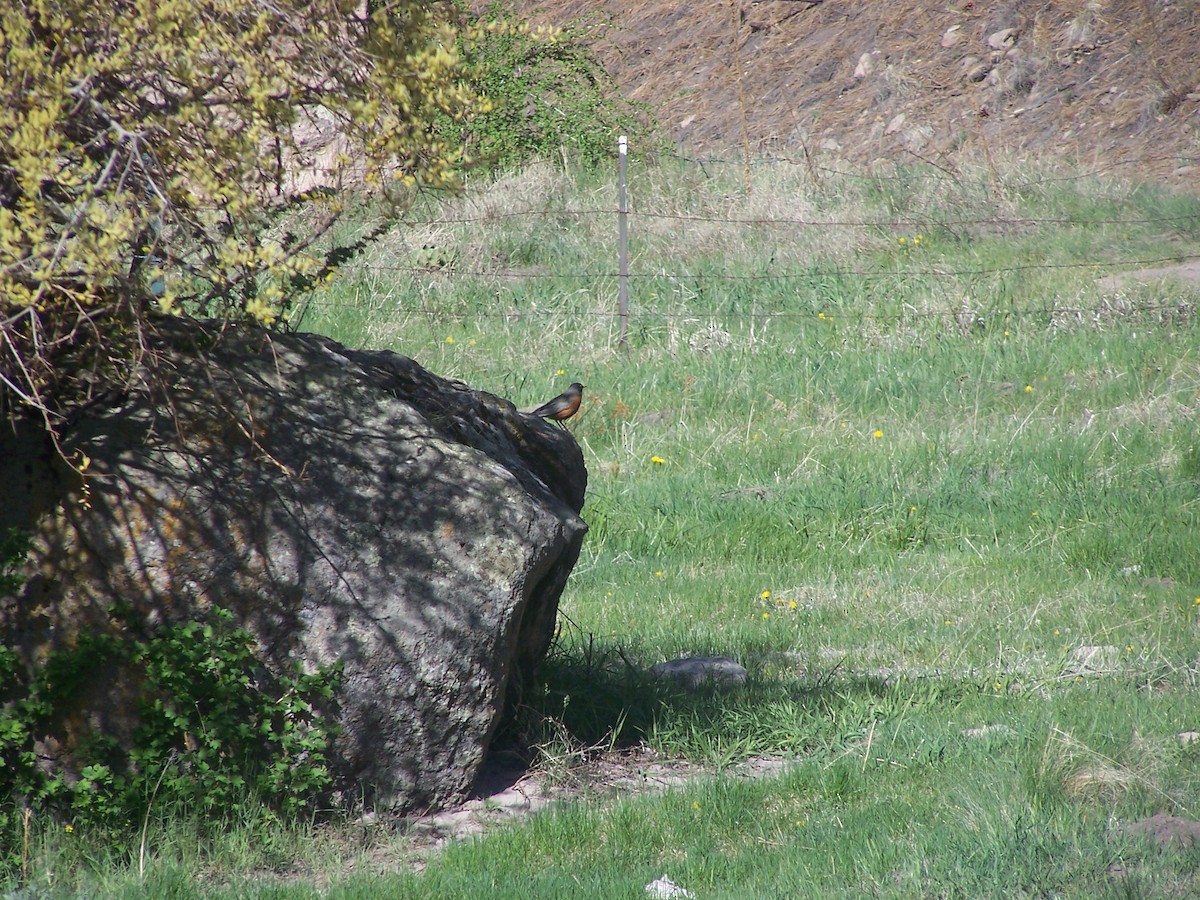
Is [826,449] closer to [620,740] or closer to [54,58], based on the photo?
[620,740]

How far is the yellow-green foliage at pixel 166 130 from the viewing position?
288cm

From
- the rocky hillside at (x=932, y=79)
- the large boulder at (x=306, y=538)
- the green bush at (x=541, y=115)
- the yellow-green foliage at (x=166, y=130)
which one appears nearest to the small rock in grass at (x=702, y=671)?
the large boulder at (x=306, y=538)

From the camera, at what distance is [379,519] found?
382 cm

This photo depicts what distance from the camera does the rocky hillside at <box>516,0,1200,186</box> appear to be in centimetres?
1536

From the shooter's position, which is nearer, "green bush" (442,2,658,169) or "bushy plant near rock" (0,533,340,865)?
"bushy plant near rock" (0,533,340,865)

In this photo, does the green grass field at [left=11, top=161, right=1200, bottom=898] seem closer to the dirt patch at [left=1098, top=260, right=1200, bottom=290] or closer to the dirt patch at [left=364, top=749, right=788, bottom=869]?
the dirt patch at [left=364, top=749, right=788, bottom=869]

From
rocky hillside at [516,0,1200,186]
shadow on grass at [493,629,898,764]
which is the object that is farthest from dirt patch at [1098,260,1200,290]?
shadow on grass at [493,629,898,764]

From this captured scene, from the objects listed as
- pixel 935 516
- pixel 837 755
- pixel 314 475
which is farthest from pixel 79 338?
pixel 935 516

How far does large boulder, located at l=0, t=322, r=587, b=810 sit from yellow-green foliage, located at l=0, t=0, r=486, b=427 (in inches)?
12.7

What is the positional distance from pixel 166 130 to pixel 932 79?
52.4ft

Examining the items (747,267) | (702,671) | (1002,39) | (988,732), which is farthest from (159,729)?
(1002,39)

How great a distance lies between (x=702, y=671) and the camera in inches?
202

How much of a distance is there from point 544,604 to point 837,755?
1.17 meters

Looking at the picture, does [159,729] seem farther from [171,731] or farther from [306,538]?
[306,538]
